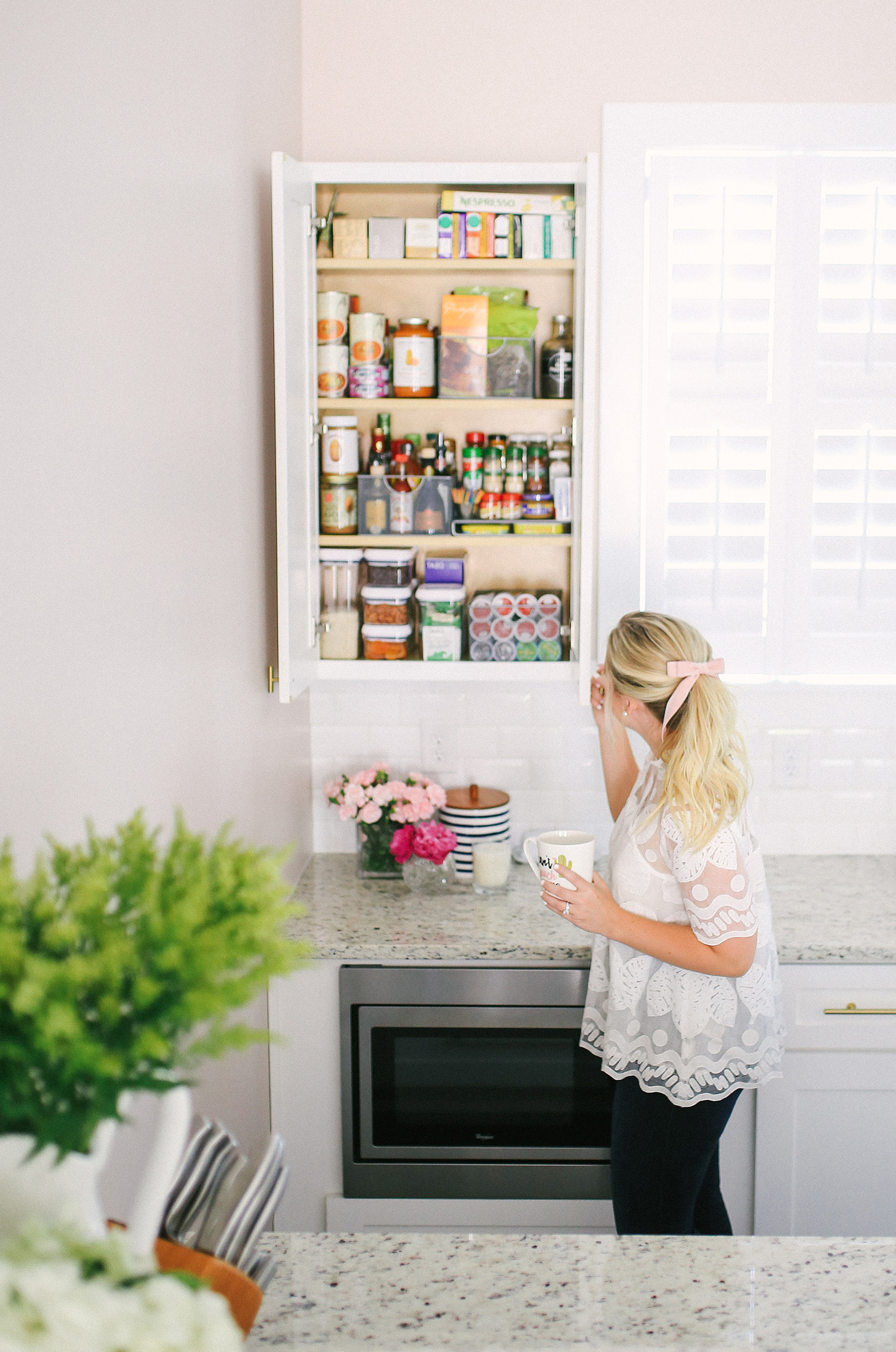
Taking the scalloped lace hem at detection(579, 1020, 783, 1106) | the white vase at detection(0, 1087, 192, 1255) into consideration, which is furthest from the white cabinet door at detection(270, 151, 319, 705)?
the white vase at detection(0, 1087, 192, 1255)

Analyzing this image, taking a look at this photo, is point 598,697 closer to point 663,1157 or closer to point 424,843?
point 424,843

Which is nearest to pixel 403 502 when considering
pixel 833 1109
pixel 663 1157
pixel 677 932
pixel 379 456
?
pixel 379 456

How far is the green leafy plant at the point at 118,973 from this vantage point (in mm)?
563

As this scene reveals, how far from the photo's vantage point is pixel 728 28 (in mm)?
2516

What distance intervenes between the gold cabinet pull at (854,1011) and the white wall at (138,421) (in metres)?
1.17

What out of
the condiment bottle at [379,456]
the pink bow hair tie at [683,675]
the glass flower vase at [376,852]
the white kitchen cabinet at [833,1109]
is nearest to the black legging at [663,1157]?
the white kitchen cabinet at [833,1109]

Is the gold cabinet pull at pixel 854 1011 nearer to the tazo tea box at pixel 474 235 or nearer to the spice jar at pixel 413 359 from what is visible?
the spice jar at pixel 413 359

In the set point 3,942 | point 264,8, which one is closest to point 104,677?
point 3,942

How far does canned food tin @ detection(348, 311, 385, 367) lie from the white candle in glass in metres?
1.12

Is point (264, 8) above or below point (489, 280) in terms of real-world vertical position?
above

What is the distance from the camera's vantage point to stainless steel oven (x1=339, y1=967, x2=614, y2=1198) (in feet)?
7.23

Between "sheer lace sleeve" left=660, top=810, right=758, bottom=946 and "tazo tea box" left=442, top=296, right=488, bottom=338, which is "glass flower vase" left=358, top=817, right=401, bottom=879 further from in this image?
"tazo tea box" left=442, top=296, right=488, bottom=338

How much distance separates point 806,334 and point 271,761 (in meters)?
1.60

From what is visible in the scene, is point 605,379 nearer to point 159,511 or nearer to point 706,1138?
point 159,511
